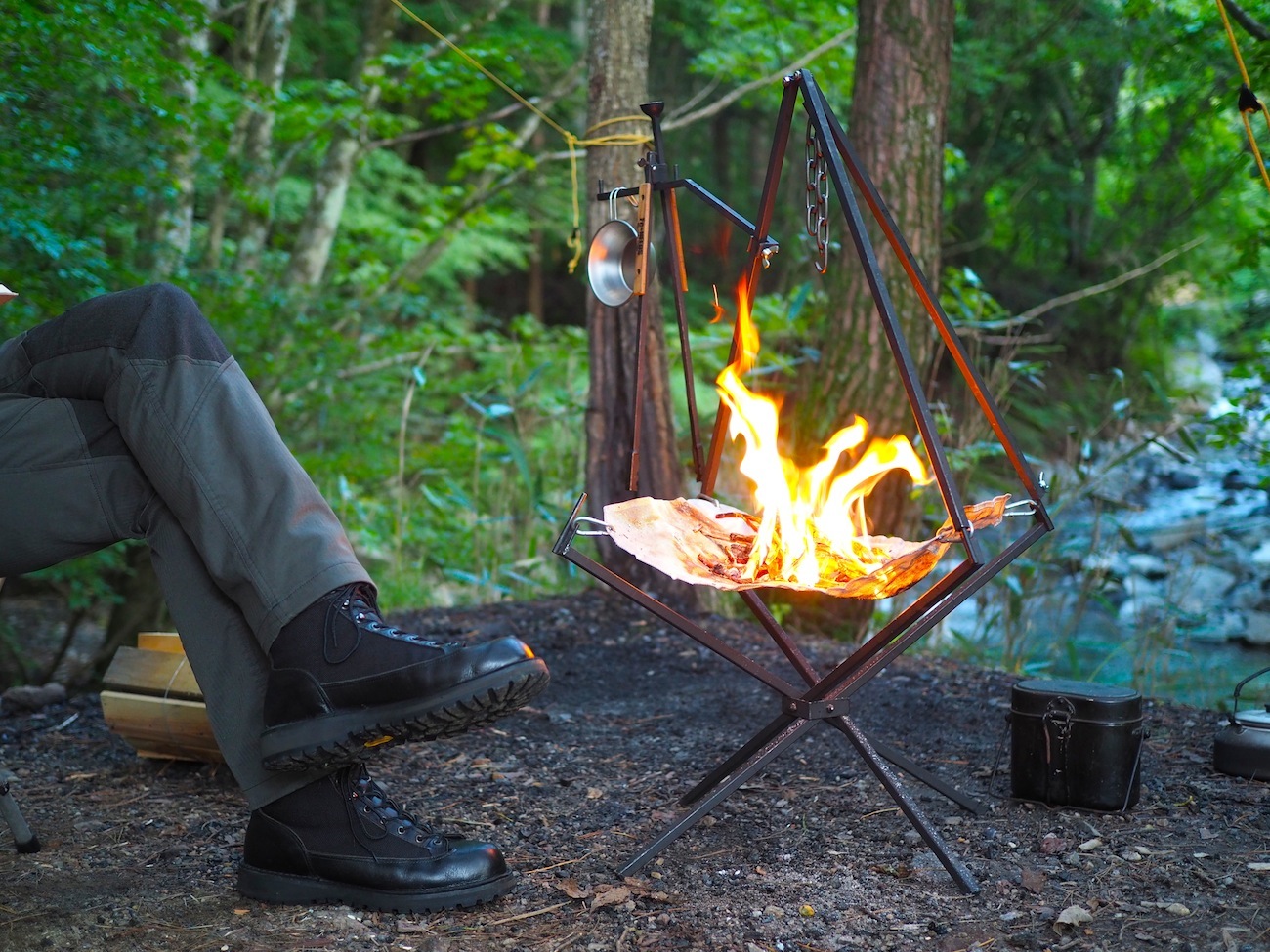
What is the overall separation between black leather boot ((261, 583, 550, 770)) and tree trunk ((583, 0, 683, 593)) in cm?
171

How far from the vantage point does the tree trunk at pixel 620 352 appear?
10.0 feet

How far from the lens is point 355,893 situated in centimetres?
142

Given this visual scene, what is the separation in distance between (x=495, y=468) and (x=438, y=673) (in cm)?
415

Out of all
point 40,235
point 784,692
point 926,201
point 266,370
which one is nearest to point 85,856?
point 784,692

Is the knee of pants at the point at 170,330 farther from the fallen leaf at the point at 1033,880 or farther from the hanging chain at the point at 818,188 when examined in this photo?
the fallen leaf at the point at 1033,880

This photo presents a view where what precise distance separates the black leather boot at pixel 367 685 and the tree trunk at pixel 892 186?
2243 millimetres

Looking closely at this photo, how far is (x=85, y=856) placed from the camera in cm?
162

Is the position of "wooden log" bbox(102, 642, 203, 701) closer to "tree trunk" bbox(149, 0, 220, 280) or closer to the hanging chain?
the hanging chain

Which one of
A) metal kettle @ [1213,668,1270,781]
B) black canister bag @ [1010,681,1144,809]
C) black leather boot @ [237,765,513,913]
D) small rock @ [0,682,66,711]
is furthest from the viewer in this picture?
small rock @ [0,682,66,711]

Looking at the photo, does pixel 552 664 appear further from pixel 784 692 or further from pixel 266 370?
pixel 266 370

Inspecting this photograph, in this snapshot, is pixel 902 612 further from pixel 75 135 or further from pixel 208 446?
pixel 75 135

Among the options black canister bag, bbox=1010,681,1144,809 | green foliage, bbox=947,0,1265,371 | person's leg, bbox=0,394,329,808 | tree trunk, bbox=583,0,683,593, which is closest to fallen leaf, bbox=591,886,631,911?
person's leg, bbox=0,394,329,808

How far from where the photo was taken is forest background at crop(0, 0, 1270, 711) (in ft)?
10.6

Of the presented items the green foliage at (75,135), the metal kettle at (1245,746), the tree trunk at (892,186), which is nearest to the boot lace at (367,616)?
the metal kettle at (1245,746)
